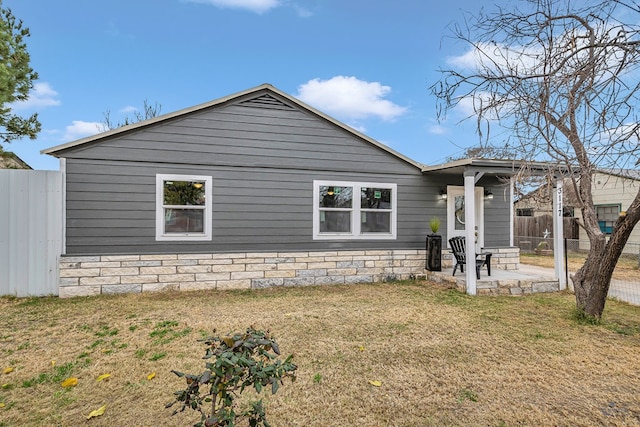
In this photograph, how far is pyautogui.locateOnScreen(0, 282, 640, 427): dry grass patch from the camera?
2381 mm

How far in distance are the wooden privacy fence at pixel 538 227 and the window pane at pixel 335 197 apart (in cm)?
1153

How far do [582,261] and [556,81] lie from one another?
10.6 meters

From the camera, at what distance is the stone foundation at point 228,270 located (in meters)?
6.09

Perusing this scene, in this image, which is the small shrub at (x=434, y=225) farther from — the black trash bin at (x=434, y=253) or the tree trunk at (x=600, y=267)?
the tree trunk at (x=600, y=267)

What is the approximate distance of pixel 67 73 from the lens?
11.1m

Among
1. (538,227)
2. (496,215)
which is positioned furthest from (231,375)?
(538,227)

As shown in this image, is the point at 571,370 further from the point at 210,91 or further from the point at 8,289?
the point at 210,91

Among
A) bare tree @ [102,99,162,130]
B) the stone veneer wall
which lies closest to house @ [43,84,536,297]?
the stone veneer wall

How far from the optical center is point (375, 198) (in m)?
7.70

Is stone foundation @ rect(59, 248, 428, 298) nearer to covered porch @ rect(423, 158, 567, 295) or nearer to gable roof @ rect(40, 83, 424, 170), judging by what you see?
covered porch @ rect(423, 158, 567, 295)

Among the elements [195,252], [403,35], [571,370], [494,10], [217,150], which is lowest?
[571,370]

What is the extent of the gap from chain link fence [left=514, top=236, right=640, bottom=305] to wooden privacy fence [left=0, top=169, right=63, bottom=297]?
8675 millimetres

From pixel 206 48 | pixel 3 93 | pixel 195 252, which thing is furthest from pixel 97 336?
pixel 206 48

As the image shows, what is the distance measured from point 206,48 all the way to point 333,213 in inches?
288
